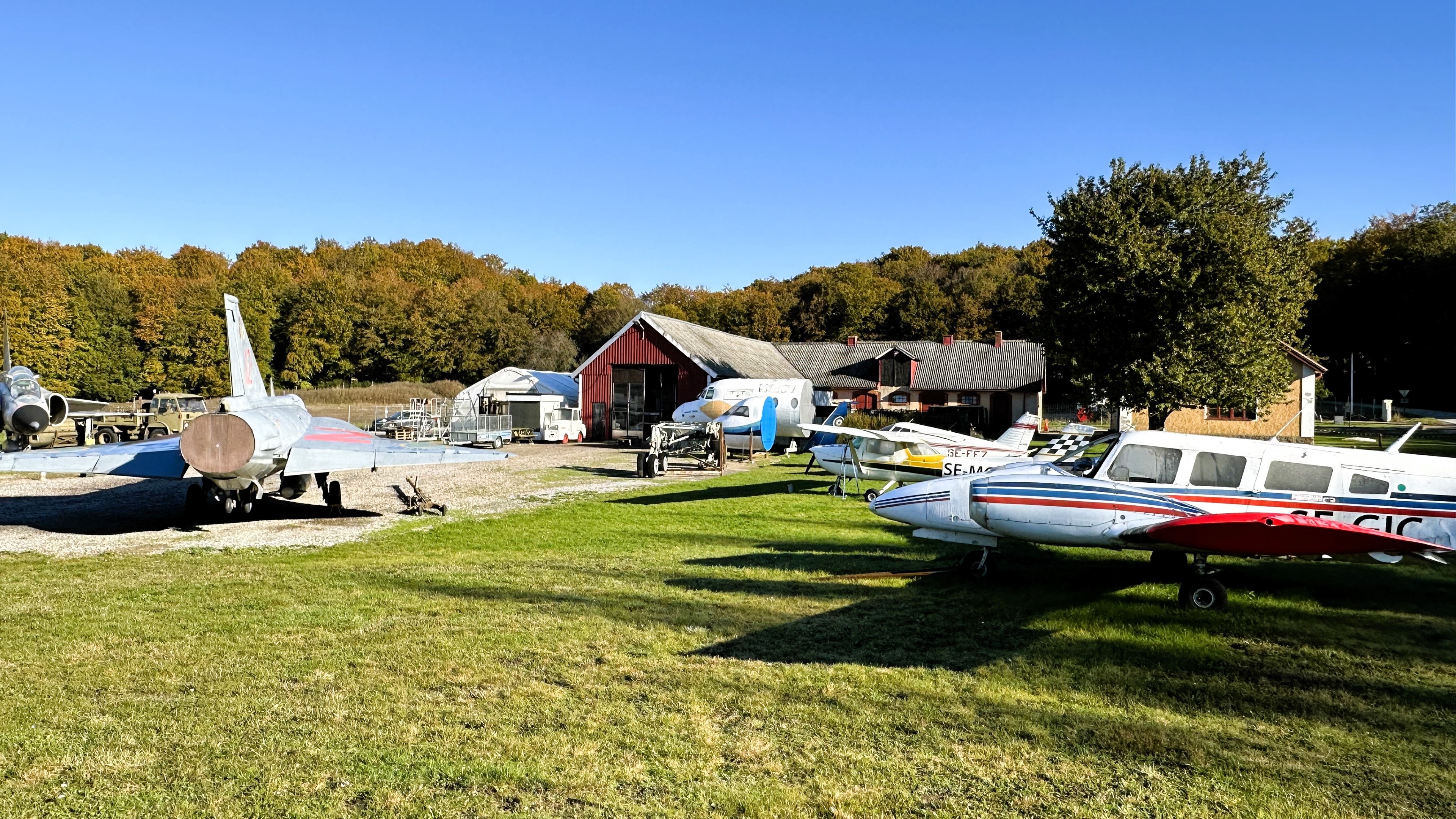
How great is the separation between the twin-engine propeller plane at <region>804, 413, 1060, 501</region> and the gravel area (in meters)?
5.66

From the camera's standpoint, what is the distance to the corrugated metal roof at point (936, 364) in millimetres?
50094

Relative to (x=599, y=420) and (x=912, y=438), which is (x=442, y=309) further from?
(x=912, y=438)

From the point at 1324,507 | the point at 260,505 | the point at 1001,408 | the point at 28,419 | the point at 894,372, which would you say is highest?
the point at 894,372

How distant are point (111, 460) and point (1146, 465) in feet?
50.5

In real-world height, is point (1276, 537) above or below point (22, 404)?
below

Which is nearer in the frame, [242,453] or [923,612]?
[923,612]

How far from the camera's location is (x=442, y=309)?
78000 millimetres

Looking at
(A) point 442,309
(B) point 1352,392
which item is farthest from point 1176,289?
(A) point 442,309

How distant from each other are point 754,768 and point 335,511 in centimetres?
1344

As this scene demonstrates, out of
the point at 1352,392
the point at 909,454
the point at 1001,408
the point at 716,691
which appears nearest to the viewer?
the point at 716,691

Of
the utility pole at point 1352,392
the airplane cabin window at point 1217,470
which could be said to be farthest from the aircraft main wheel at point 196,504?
the utility pole at point 1352,392

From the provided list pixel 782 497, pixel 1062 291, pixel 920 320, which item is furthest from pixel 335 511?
pixel 920 320

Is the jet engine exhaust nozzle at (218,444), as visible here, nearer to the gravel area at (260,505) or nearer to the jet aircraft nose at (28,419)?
the gravel area at (260,505)

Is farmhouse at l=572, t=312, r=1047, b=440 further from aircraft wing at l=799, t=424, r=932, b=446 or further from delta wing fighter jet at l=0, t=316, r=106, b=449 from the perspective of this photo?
aircraft wing at l=799, t=424, r=932, b=446
